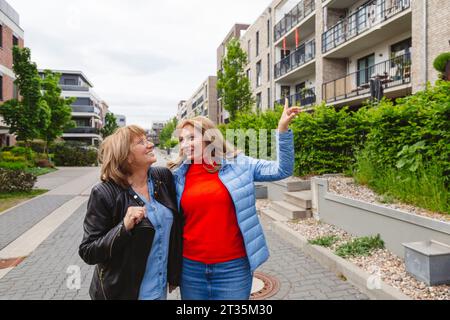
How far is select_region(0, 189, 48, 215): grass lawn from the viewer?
417 inches

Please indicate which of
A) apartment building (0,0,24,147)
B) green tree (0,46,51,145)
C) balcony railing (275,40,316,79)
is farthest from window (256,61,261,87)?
apartment building (0,0,24,147)

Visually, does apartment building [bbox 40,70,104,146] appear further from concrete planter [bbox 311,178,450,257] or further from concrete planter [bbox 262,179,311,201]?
concrete planter [bbox 311,178,450,257]

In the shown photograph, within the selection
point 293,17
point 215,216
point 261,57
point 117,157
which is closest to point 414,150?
point 215,216

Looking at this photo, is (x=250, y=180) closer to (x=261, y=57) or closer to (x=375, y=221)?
(x=375, y=221)

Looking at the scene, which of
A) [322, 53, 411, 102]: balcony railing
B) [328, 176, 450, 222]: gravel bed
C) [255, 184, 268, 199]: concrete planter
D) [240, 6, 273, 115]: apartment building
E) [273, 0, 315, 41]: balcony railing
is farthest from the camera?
[240, 6, 273, 115]: apartment building

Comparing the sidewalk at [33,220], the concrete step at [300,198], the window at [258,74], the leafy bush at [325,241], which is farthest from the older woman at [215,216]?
the window at [258,74]

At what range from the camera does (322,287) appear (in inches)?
167

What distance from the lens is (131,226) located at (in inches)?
74.4

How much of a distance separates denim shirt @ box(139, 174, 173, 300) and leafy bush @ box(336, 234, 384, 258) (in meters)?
3.47

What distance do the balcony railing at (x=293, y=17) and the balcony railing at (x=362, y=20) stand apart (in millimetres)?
3497

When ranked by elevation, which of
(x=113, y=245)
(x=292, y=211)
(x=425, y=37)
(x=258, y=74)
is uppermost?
(x=258, y=74)

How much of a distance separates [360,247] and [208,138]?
357 cm

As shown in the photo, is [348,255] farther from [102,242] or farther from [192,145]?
[102,242]
